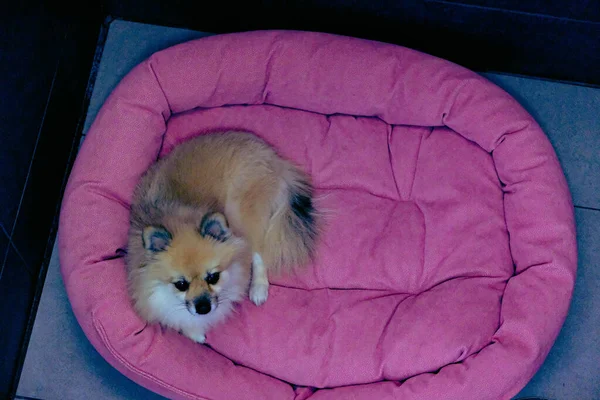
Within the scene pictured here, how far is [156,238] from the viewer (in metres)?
1.93

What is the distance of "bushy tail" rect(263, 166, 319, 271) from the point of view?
2.38 m

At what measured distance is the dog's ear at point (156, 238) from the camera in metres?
1.90

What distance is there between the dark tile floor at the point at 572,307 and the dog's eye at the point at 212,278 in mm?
722

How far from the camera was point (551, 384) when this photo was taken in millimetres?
2496

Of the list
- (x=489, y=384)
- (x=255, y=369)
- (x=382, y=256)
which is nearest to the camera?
(x=489, y=384)

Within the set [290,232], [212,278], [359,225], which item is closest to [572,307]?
[359,225]

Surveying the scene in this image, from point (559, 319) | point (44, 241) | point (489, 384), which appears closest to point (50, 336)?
point (44, 241)

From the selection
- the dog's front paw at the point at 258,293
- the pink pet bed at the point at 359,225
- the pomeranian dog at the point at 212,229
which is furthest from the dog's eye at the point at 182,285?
the dog's front paw at the point at 258,293

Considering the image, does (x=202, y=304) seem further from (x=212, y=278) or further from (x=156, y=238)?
(x=156, y=238)

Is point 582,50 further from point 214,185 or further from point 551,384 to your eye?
point 214,185

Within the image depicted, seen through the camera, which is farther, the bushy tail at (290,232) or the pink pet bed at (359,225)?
the bushy tail at (290,232)

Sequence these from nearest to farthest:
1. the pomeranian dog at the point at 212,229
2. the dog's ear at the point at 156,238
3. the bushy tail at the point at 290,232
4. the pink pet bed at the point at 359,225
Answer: the dog's ear at the point at 156,238 < the pomeranian dog at the point at 212,229 < the pink pet bed at the point at 359,225 < the bushy tail at the point at 290,232

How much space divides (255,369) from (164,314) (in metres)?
0.46

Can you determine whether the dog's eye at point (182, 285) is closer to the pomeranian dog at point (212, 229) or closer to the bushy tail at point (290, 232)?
the pomeranian dog at point (212, 229)
